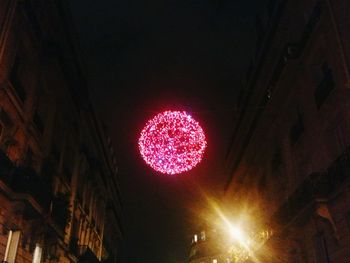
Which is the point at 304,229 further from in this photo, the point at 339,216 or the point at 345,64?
the point at 345,64

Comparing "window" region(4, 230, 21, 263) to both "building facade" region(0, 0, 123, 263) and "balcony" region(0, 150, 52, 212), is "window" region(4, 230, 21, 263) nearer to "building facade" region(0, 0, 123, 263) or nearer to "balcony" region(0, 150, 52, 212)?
"building facade" region(0, 0, 123, 263)

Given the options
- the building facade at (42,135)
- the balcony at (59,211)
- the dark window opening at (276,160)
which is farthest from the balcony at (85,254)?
the dark window opening at (276,160)

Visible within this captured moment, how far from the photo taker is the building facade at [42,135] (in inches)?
608

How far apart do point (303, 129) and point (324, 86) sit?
3.07 metres

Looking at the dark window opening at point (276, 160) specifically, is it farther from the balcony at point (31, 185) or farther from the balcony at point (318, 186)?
the balcony at point (31, 185)

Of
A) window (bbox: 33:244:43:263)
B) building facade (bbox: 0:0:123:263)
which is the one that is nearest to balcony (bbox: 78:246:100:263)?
building facade (bbox: 0:0:123:263)

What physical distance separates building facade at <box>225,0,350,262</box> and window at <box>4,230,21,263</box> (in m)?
11.1

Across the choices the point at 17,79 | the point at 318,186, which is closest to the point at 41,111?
the point at 17,79

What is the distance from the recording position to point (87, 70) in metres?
28.0

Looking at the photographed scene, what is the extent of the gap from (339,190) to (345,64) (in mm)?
4355

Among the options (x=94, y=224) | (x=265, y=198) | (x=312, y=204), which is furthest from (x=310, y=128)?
(x=94, y=224)

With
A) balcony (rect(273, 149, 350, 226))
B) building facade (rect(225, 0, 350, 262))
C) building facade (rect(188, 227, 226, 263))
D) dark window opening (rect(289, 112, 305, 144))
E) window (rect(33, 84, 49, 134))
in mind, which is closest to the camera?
balcony (rect(273, 149, 350, 226))

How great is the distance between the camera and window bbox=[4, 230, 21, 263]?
1538 cm

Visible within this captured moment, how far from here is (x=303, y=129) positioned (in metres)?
19.1
